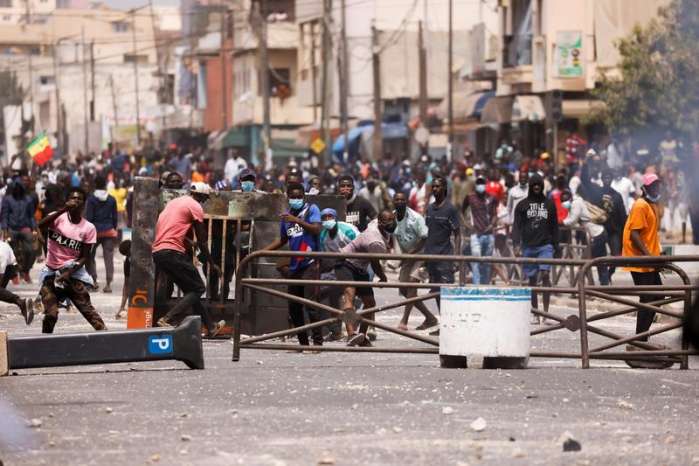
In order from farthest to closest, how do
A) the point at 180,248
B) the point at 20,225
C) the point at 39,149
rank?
1. the point at 39,149
2. the point at 20,225
3. the point at 180,248

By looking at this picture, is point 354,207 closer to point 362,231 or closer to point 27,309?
point 362,231

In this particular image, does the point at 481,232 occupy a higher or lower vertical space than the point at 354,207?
lower

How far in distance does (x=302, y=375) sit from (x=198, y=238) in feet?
11.3

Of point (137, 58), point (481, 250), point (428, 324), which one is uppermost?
point (137, 58)

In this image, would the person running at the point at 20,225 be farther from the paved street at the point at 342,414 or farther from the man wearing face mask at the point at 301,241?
the paved street at the point at 342,414

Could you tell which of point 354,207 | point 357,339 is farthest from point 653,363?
point 354,207

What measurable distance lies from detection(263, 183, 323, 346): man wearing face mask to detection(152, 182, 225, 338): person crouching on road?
729mm

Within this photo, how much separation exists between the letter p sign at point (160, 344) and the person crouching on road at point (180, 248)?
2.92 m

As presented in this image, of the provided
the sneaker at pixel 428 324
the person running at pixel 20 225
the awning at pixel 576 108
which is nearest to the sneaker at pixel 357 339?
the sneaker at pixel 428 324

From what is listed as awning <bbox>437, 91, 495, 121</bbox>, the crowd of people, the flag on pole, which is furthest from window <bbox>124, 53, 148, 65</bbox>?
the crowd of people

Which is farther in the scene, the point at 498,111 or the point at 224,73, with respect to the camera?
the point at 224,73

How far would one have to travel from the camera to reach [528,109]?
55.2 meters

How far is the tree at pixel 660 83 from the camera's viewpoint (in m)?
42.1

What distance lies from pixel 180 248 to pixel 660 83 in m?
26.4
